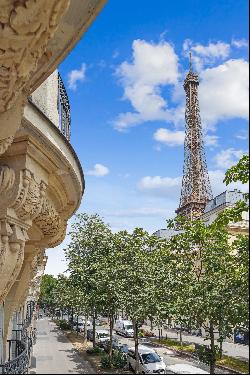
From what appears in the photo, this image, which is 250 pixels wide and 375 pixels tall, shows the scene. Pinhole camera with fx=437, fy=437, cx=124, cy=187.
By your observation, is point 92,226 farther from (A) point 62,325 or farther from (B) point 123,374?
(A) point 62,325

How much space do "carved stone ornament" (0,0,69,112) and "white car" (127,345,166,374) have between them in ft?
59.2

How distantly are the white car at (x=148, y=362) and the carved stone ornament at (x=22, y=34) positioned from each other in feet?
59.2

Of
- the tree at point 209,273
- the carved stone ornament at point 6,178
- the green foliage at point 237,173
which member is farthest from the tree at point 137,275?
the carved stone ornament at point 6,178

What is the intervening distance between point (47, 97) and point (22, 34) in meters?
1.76

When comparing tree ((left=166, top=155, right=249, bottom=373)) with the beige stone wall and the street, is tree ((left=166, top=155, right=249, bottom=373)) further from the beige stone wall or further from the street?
the street

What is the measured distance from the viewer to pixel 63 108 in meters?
4.77

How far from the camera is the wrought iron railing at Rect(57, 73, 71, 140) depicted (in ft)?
15.1

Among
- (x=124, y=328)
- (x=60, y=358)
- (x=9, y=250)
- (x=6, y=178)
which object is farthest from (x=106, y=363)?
(x=6, y=178)

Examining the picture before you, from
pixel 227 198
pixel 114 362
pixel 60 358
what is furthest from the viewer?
pixel 60 358

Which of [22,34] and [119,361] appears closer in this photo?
[22,34]

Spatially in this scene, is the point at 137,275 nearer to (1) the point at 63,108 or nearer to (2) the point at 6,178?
(1) the point at 63,108

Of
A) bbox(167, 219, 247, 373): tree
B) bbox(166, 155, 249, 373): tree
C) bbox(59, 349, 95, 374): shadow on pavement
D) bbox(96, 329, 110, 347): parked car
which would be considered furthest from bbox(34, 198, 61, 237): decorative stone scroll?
bbox(96, 329, 110, 347): parked car

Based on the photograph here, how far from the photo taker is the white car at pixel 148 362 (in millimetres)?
18819

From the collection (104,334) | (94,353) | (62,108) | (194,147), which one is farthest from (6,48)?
(194,147)
